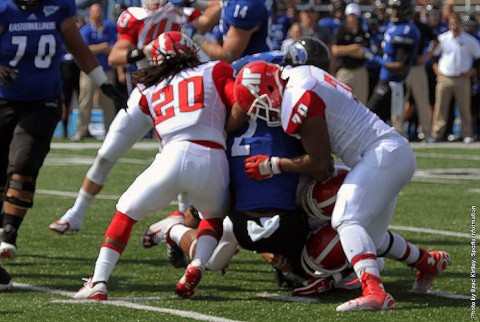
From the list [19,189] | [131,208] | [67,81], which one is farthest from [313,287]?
[67,81]

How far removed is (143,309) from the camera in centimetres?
590

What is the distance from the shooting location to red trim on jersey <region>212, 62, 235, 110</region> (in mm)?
6375

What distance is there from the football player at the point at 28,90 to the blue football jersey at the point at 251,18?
42.1 inches

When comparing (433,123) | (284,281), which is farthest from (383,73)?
(284,281)

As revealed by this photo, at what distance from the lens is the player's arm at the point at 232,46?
812cm

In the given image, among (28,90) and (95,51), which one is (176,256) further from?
(95,51)

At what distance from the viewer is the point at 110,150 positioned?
7.82m

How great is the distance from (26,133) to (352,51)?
10.0 meters

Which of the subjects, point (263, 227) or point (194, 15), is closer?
point (263, 227)

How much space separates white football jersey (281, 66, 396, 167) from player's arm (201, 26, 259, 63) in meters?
1.96

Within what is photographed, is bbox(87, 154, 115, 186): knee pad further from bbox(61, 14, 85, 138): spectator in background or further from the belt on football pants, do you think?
bbox(61, 14, 85, 138): spectator in background

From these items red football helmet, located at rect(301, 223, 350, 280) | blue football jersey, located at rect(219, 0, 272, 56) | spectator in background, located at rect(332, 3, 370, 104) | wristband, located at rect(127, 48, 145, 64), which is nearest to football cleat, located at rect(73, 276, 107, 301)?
red football helmet, located at rect(301, 223, 350, 280)

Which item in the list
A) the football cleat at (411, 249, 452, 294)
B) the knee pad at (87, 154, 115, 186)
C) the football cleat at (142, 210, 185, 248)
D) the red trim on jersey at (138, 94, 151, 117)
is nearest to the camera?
the football cleat at (411, 249, 452, 294)

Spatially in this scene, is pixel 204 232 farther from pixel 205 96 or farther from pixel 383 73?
pixel 383 73
